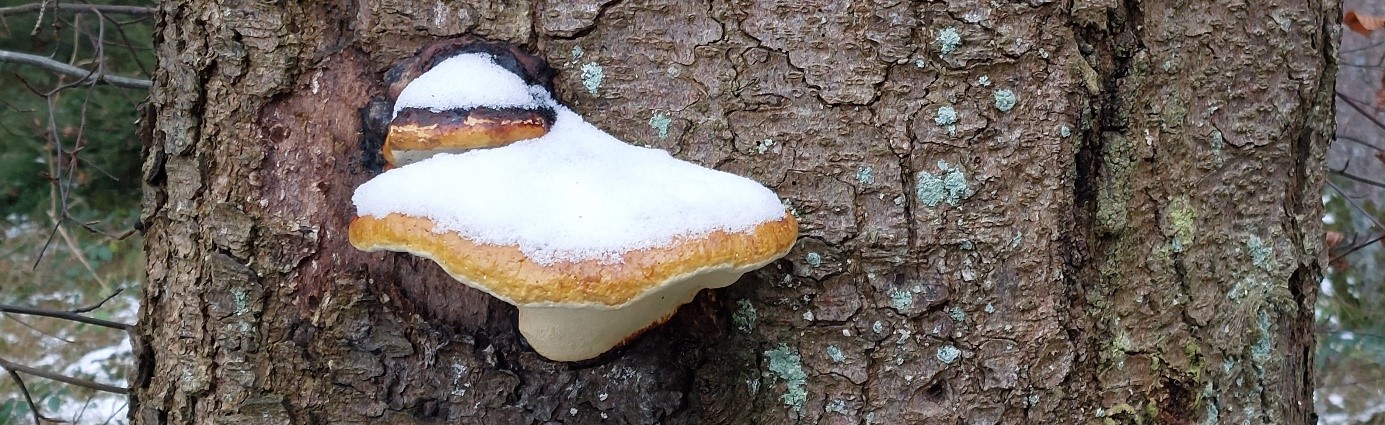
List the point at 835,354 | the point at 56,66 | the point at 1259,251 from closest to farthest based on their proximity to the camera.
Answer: the point at 835,354 < the point at 1259,251 < the point at 56,66

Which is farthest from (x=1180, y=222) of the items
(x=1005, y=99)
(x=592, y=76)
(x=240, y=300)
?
(x=240, y=300)

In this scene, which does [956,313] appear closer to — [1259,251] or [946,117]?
[946,117]

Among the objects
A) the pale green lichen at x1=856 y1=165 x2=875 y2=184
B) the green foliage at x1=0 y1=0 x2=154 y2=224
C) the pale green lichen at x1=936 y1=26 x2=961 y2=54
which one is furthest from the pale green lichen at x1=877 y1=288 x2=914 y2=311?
the green foliage at x1=0 y1=0 x2=154 y2=224

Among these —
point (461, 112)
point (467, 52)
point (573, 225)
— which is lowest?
point (573, 225)

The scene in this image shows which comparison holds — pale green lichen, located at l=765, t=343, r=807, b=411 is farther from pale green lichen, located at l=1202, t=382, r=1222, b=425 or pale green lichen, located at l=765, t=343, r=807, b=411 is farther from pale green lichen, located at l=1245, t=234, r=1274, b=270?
pale green lichen, located at l=1245, t=234, r=1274, b=270

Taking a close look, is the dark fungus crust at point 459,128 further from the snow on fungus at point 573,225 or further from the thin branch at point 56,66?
the thin branch at point 56,66

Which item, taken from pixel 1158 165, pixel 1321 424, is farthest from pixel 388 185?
pixel 1321 424

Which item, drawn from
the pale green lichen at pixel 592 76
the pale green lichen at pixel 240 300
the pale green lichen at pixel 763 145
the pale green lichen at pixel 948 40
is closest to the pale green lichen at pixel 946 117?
the pale green lichen at pixel 948 40
